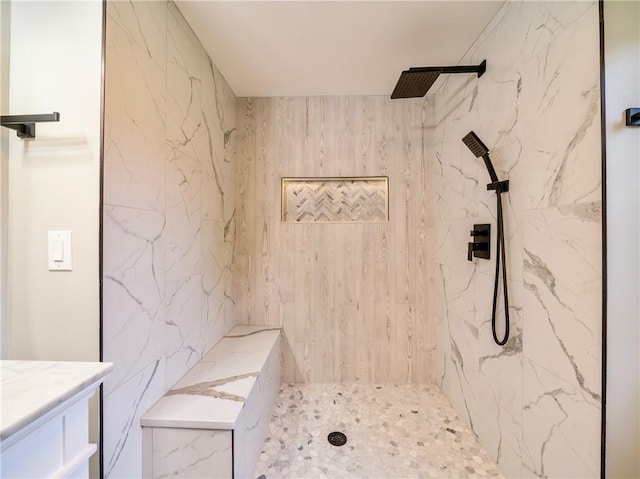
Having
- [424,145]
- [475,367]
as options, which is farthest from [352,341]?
[424,145]

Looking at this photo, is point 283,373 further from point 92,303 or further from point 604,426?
point 604,426

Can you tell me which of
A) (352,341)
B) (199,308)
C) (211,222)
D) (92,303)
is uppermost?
(211,222)

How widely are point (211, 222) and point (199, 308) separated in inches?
22.4

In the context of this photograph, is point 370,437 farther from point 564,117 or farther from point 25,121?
point 25,121

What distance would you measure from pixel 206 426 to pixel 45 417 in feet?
2.41

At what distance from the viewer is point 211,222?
1777 mm

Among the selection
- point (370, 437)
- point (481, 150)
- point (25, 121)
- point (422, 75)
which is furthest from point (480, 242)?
point (25, 121)

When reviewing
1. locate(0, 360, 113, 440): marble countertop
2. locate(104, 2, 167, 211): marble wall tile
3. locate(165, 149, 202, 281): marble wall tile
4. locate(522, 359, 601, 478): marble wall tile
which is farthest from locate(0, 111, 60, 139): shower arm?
locate(522, 359, 601, 478): marble wall tile

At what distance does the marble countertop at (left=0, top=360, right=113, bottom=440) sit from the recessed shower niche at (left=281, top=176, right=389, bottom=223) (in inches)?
65.4

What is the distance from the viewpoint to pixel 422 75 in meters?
1.45

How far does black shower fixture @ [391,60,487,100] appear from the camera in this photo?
4.64ft

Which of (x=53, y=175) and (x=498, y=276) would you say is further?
(x=498, y=276)

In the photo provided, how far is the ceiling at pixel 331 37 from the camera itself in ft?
4.35

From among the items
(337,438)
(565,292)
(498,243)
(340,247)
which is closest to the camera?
(565,292)
